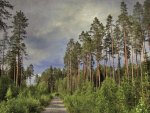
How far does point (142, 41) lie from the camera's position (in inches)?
2544

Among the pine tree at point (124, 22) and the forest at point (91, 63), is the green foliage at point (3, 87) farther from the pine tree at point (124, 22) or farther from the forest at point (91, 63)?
the pine tree at point (124, 22)

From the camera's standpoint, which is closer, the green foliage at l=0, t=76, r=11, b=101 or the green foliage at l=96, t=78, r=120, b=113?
the green foliage at l=96, t=78, r=120, b=113

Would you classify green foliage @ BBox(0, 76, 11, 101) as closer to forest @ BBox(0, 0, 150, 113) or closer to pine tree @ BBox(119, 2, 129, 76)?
forest @ BBox(0, 0, 150, 113)

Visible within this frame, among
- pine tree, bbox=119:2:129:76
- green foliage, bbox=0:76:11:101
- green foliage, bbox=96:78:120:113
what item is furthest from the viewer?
pine tree, bbox=119:2:129:76

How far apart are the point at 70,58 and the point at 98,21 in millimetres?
24372

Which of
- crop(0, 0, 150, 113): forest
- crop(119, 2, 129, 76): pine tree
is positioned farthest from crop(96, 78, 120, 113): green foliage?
crop(119, 2, 129, 76): pine tree

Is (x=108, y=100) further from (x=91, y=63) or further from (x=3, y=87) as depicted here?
(x=91, y=63)

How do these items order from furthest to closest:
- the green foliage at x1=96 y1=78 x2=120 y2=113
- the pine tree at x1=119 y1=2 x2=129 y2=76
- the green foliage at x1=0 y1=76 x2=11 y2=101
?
the pine tree at x1=119 y1=2 x2=129 y2=76 < the green foliage at x1=0 y1=76 x2=11 y2=101 < the green foliage at x1=96 y1=78 x2=120 y2=113

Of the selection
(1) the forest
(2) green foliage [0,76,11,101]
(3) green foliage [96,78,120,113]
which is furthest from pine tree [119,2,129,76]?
(3) green foliage [96,78,120,113]

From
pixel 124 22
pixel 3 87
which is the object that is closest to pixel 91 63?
→ pixel 124 22

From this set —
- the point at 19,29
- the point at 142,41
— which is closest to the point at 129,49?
the point at 142,41

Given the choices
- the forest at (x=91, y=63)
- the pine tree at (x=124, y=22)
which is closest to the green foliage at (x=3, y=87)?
the forest at (x=91, y=63)

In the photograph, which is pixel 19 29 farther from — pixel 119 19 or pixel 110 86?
pixel 110 86

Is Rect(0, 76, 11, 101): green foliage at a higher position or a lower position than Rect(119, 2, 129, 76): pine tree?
lower
